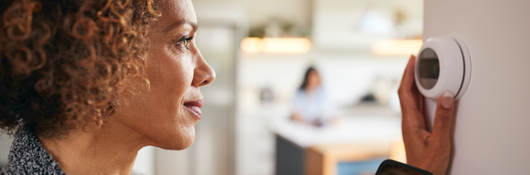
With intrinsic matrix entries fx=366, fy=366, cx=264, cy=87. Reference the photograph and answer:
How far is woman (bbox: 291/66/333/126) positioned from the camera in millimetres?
3850

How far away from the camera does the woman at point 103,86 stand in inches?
18.5

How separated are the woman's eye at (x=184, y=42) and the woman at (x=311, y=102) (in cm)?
316

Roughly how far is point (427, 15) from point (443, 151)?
0.24 meters

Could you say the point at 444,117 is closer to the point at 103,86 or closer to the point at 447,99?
the point at 447,99

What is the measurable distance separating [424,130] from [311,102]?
3.29m

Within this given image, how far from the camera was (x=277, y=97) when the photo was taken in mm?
4723

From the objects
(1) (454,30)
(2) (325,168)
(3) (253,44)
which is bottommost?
(2) (325,168)

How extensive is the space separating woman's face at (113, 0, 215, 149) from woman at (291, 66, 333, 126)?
3.16 m

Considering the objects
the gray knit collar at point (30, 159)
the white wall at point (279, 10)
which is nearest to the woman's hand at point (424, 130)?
the gray knit collar at point (30, 159)

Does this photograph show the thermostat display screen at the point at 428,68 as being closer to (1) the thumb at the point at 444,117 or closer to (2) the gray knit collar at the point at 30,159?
(1) the thumb at the point at 444,117

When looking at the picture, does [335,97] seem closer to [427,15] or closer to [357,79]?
[357,79]

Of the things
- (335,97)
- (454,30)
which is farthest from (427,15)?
(335,97)

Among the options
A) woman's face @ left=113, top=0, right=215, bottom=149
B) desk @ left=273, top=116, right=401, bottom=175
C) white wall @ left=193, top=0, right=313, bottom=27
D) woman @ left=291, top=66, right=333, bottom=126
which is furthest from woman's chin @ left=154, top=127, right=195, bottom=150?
white wall @ left=193, top=0, right=313, bottom=27

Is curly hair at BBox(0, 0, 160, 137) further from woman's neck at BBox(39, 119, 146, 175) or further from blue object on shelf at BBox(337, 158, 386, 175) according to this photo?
blue object on shelf at BBox(337, 158, 386, 175)
